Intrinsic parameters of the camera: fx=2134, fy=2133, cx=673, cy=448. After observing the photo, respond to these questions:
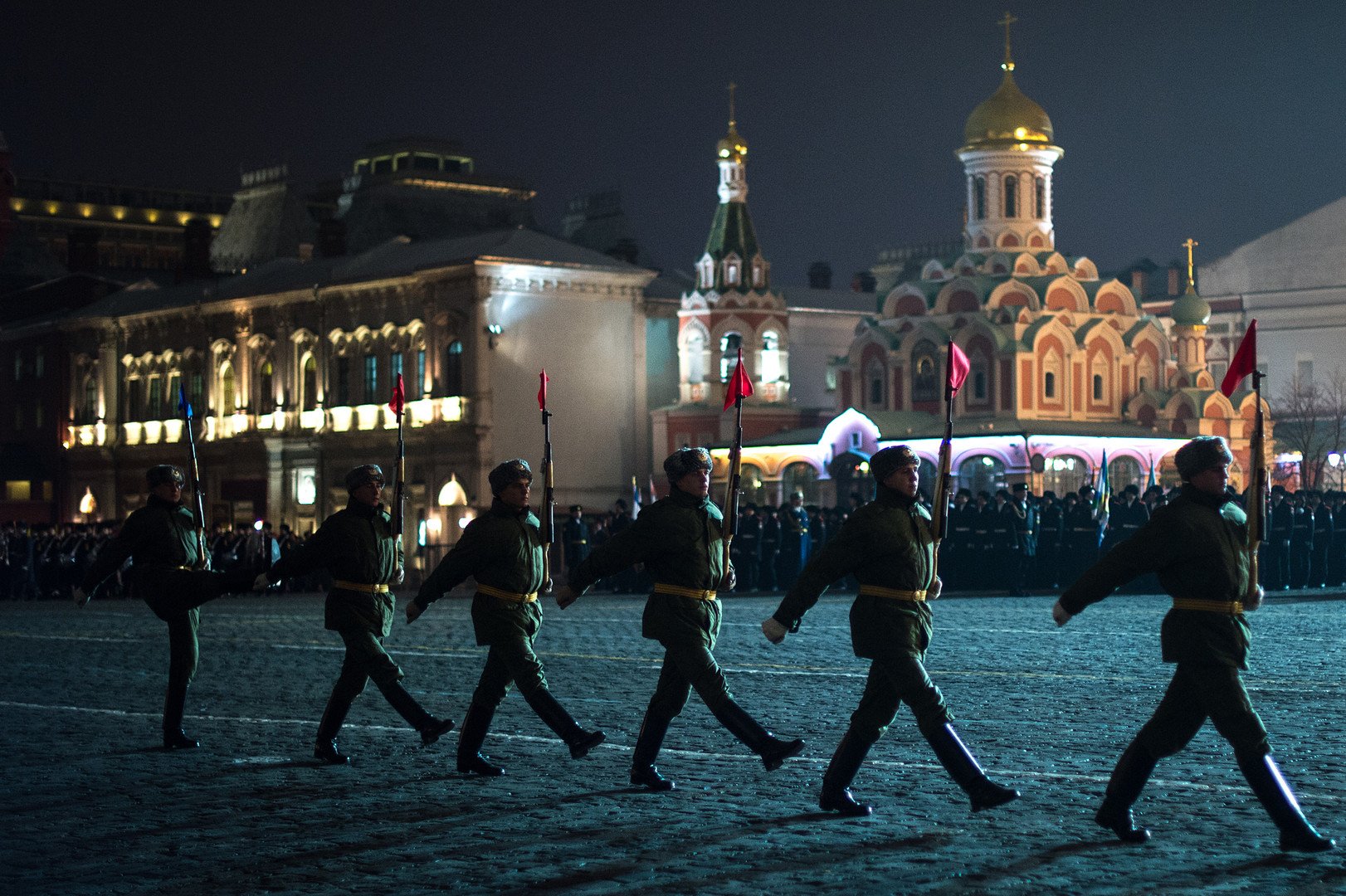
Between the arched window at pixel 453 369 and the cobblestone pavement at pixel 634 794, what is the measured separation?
1605 inches

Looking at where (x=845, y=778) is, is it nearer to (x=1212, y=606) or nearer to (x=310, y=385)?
(x=1212, y=606)

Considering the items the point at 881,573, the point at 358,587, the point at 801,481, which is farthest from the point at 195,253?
the point at 881,573

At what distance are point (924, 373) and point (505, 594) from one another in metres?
53.4

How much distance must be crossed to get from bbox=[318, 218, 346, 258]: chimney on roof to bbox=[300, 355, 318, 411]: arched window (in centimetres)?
1085

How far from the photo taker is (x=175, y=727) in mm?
13148

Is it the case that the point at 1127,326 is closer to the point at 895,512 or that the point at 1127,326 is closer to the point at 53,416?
the point at 53,416

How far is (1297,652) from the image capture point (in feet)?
63.9

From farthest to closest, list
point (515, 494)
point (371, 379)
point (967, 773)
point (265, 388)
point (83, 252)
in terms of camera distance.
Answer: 1. point (83, 252)
2. point (265, 388)
3. point (371, 379)
4. point (515, 494)
5. point (967, 773)

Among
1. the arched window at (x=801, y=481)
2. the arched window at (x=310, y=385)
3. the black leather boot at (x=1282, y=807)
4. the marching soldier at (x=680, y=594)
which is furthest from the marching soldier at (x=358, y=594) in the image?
the arched window at (x=310, y=385)

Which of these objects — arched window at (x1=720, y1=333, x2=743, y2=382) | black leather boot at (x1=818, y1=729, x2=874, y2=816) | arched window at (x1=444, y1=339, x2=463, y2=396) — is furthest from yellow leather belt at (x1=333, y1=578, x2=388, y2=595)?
arched window at (x1=720, y1=333, x2=743, y2=382)

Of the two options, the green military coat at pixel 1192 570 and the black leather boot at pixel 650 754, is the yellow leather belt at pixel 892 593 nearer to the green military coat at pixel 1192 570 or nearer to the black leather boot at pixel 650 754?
the green military coat at pixel 1192 570

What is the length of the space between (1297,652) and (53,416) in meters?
62.0

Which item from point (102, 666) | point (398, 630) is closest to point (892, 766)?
point (102, 666)

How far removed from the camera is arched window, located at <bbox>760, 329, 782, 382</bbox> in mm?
Answer: 66188
